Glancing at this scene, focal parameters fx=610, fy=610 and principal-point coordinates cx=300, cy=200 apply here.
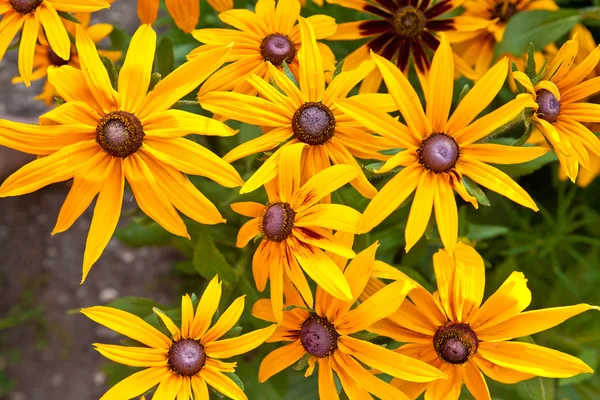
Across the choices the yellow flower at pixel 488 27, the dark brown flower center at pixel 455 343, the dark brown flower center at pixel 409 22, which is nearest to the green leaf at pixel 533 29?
the yellow flower at pixel 488 27

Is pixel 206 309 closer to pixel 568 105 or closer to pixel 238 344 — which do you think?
pixel 238 344

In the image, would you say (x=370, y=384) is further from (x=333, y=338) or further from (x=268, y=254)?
(x=268, y=254)

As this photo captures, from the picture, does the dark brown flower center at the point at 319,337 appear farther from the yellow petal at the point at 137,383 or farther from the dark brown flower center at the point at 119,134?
the dark brown flower center at the point at 119,134

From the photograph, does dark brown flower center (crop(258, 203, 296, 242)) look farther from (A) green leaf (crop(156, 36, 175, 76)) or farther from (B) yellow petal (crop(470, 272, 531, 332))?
(A) green leaf (crop(156, 36, 175, 76))

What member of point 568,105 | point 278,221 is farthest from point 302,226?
point 568,105

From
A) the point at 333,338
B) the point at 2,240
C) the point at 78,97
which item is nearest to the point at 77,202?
the point at 78,97
